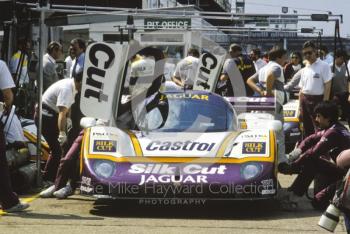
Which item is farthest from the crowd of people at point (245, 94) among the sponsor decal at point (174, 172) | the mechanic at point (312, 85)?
the sponsor decal at point (174, 172)

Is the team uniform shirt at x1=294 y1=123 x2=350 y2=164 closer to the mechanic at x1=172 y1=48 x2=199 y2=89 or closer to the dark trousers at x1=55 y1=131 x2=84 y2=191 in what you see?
the dark trousers at x1=55 y1=131 x2=84 y2=191

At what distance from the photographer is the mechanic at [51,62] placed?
12664 millimetres

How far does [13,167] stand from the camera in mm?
9273

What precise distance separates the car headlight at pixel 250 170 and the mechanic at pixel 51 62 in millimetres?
5532

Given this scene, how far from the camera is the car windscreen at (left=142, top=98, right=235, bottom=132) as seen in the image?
8.90m

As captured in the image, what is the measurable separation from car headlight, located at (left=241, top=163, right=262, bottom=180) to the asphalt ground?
430 millimetres

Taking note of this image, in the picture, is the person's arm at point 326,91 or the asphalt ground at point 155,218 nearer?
the asphalt ground at point 155,218

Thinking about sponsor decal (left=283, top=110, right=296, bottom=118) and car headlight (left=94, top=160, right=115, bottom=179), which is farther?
sponsor decal (left=283, top=110, right=296, bottom=118)

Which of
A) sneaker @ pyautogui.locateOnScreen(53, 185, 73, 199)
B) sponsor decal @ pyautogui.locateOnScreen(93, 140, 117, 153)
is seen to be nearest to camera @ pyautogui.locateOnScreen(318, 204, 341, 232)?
sponsor decal @ pyautogui.locateOnScreen(93, 140, 117, 153)

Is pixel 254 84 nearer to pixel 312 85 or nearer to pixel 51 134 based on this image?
pixel 312 85

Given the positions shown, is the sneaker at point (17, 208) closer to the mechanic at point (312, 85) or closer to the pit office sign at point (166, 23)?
the mechanic at point (312, 85)

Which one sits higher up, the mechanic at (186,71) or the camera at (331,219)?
the camera at (331,219)

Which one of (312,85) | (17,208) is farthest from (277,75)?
(17,208)

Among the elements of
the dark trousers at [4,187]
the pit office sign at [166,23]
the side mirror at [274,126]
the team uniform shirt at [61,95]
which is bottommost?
the dark trousers at [4,187]
